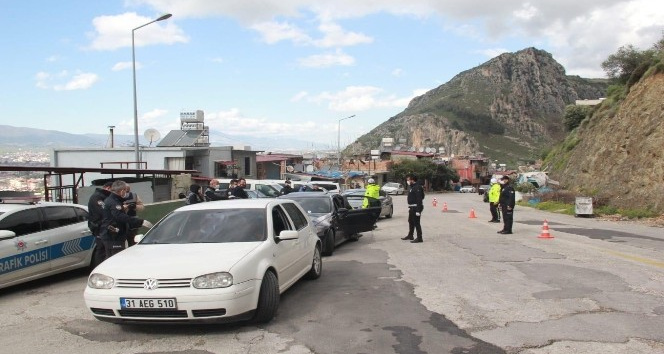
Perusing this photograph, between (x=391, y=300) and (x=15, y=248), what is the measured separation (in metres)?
5.55

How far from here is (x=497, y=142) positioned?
161500mm

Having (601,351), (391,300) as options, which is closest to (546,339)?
(601,351)

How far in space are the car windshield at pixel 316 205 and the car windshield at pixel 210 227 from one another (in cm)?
538

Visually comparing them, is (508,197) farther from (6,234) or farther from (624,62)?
(624,62)

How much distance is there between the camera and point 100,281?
583 cm

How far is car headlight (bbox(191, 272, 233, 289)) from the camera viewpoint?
5.59 metres

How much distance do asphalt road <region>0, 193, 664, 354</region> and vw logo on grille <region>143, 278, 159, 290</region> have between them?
56 centimetres

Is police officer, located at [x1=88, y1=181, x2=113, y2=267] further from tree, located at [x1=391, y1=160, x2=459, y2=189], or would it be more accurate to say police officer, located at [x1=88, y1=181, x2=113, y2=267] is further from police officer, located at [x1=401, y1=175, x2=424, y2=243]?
tree, located at [x1=391, y1=160, x2=459, y2=189]

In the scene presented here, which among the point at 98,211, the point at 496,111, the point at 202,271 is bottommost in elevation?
the point at 202,271

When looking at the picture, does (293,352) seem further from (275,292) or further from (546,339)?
(546,339)

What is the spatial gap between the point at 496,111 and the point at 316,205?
16201cm

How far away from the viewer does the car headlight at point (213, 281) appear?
5.59 m

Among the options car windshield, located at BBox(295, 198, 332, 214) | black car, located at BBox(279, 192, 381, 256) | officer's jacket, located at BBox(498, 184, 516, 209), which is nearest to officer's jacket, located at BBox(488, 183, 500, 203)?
Answer: officer's jacket, located at BBox(498, 184, 516, 209)

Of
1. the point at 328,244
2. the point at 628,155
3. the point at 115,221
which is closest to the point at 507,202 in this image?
the point at 328,244
